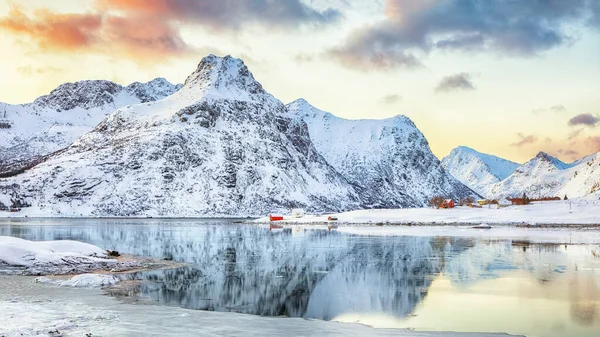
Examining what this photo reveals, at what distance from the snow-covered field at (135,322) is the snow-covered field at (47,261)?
11002 millimetres

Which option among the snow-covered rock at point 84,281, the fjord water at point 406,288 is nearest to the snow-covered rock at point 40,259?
the snow-covered rock at point 84,281

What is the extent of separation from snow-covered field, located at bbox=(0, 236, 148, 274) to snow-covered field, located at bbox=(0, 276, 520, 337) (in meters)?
11.0

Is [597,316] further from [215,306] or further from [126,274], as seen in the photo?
[126,274]

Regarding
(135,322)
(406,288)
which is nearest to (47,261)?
(135,322)

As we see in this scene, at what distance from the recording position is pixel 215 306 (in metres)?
23.6

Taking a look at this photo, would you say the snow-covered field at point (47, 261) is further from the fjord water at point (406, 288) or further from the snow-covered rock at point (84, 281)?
the fjord water at point (406, 288)

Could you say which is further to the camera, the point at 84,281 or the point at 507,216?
the point at 507,216

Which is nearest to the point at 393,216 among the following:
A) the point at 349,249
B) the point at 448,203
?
the point at 448,203

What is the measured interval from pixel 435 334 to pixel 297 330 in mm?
4734

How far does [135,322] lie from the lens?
19.5 metres

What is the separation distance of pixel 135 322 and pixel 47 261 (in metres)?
19.9

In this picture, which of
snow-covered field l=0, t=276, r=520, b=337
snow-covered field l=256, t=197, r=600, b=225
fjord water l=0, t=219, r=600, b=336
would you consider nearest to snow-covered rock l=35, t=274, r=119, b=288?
fjord water l=0, t=219, r=600, b=336

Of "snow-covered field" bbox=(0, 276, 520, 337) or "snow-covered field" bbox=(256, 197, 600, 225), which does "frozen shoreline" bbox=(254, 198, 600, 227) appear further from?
"snow-covered field" bbox=(0, 276, 520, 337)

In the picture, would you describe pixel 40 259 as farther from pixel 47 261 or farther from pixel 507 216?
pixel 507 216
